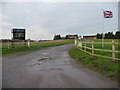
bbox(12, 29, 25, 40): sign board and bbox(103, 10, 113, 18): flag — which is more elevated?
bbox(103, 10, 113, 18): flag

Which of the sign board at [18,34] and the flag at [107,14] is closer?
the flag at [107,14]

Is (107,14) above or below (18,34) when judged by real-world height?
above

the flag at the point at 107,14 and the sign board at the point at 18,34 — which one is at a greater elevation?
the flag at the point at 107,14

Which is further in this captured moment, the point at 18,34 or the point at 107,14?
the point at 18,34

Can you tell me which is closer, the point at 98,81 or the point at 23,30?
the point at 98,81

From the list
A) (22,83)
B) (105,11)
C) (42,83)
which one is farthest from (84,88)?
(105,11)

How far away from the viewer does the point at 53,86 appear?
11.7 ft

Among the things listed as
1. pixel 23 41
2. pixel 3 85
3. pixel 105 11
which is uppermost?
pixel 105 11

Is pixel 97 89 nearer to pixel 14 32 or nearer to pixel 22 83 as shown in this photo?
pixel 22 83

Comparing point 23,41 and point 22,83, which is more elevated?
point 23,41

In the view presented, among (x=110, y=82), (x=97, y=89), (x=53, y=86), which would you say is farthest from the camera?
(x=110, y=82)

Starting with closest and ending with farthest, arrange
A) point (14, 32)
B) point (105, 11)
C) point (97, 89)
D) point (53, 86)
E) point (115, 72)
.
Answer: point (97, 89) < point (53, 86) < point (115, 72) < point (105, 11) < point (14, 32)

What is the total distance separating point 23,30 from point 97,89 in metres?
20.1

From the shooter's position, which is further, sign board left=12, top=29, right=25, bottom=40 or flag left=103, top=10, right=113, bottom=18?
sign board left=12, top=29, right=25, bottom=40
